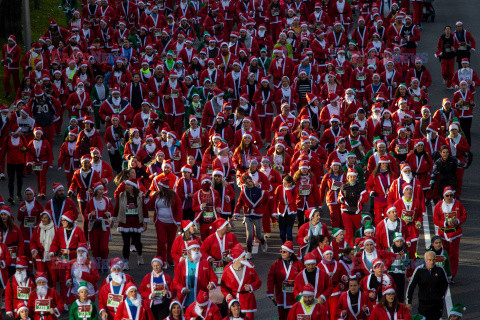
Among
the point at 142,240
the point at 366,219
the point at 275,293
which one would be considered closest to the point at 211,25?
the point at 142,240

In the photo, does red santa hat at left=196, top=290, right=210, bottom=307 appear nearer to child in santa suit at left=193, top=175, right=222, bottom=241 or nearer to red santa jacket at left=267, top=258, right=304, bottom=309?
red santa jacket at left=267, top=258, right=304, bottom=309

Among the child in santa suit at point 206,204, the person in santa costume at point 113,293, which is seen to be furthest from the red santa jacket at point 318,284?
the child in santa suit at point 206,204

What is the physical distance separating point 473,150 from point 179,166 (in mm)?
7823

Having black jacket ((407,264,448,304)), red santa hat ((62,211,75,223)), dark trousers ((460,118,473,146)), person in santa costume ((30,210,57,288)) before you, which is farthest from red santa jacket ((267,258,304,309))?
dark trousers ((460,118,473,146))

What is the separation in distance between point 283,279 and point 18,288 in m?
3.98

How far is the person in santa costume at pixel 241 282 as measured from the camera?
15750 mm

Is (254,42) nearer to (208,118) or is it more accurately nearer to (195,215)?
(208,118)

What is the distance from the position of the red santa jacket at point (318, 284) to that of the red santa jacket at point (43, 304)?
137 inches

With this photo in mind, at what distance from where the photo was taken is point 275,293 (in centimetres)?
1628

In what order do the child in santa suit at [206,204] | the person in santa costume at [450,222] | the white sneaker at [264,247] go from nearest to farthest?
the person in santa costume at [450,222], the child in santa suit at [206,204], the white sneaker at [264,247]

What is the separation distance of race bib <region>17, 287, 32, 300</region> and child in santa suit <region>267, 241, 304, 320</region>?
11.8 feet

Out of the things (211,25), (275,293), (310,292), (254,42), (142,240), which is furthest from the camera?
(211,25)

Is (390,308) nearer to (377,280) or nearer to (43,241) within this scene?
(377,280)

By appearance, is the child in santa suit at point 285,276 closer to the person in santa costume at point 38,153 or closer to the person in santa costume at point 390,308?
the person in santa costume at point 390,308
